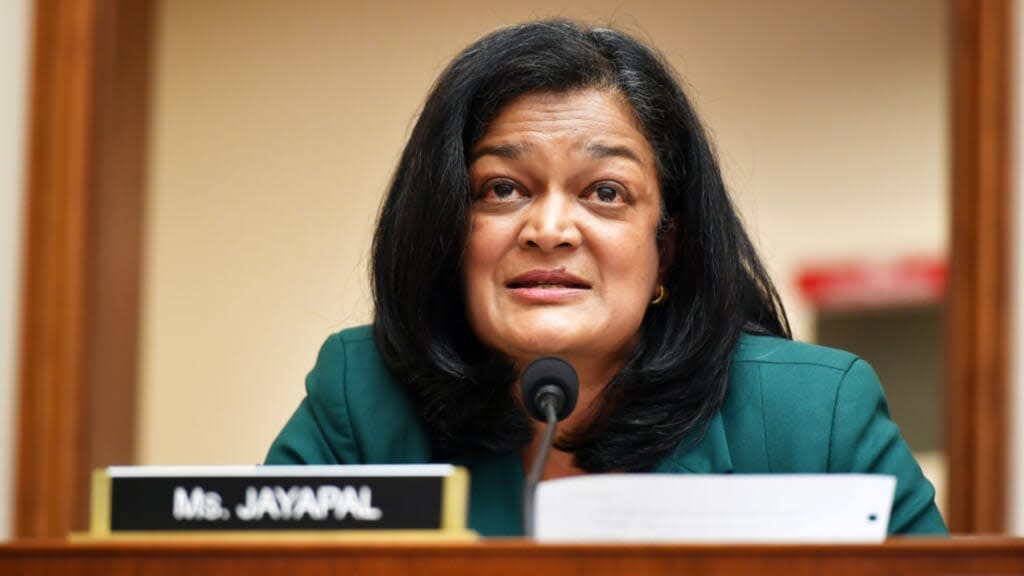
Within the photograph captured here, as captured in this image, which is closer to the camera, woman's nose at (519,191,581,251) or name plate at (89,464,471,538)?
name plate at (89,464,471,538)

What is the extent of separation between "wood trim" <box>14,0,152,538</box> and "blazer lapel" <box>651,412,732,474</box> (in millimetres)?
1413

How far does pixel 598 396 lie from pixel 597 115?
14.0 inches

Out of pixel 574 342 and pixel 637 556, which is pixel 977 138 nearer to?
pixel 574 342

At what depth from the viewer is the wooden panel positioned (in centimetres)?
93

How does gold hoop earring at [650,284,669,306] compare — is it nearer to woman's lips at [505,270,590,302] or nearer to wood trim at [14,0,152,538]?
woman's lips at [505,270,590,302]

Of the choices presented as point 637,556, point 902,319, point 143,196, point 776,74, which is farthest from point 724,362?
point 902,319

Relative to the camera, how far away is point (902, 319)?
5.79 meters

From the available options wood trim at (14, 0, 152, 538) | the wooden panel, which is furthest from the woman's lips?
wood trim at (14, 0, 152, 538)

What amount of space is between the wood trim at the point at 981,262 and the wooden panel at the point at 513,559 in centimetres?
171

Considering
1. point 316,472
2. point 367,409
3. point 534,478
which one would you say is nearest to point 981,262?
point 367,409

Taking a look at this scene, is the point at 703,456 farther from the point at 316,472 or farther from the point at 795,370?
the point at 316,472

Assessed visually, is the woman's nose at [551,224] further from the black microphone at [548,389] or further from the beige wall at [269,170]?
the beige wall at [269,170]

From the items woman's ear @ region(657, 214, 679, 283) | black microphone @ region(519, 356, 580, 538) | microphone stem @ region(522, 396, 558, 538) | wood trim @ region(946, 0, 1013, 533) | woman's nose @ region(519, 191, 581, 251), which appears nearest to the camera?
microphone stem @ region(522, 396, 558, 538)

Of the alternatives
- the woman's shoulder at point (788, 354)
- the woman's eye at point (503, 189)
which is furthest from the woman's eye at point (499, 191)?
the woman's shoulder at point (788, 354)
